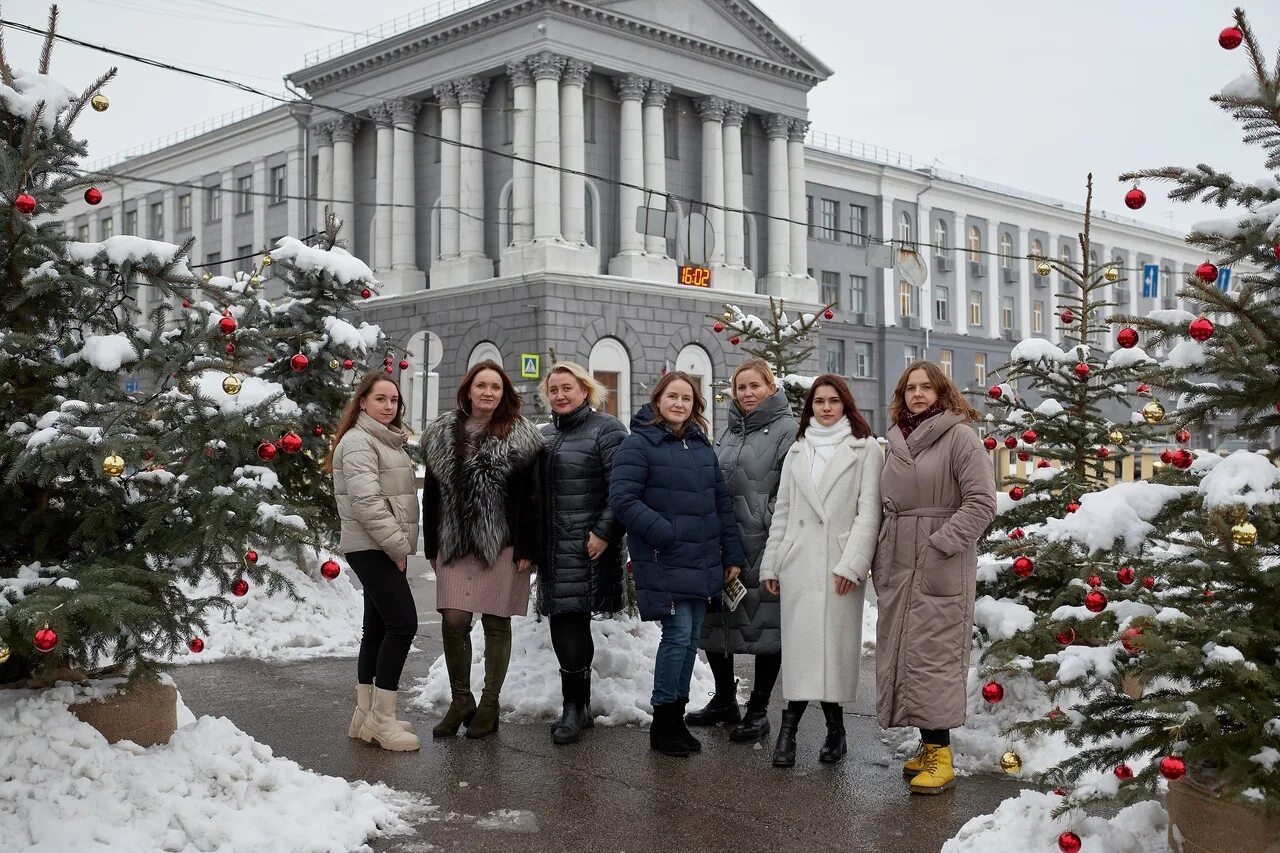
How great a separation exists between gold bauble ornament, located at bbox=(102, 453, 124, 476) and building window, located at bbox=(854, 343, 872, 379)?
50.7 metres

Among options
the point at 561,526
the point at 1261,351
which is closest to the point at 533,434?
the point at 561,526

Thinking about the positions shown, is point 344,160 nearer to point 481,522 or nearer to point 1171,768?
point 481,522

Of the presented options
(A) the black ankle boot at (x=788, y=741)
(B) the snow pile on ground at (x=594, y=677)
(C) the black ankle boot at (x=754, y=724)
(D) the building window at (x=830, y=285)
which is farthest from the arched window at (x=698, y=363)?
(A) the black ankle boot at (x=788, y=741)

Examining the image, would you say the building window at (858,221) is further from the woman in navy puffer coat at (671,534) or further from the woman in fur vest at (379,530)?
the woman in fur vest at (379,530)

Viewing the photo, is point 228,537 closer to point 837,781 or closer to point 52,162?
point 52,162

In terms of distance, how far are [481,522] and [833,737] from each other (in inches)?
88.9

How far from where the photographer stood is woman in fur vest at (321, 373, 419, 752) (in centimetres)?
725

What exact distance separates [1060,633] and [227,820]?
3.39 metres

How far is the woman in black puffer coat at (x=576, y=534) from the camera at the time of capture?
7438mm

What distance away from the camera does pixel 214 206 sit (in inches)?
2165

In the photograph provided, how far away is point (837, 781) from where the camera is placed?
21.9ft

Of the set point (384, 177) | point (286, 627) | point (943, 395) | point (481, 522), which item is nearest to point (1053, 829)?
point (943, 395)

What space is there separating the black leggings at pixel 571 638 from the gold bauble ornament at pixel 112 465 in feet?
9.88

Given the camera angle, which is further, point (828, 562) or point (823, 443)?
point (823, 443)
